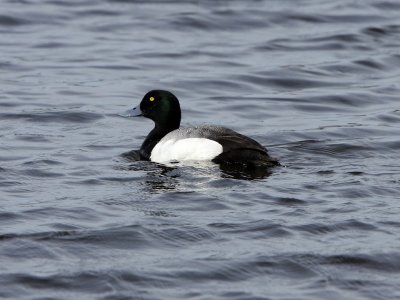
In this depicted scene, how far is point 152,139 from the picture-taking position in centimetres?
1303

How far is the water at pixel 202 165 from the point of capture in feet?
28.0

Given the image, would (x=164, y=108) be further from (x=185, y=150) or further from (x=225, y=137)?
(x=225, y=137)

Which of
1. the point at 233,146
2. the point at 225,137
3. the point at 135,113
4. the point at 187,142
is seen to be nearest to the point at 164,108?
the point at 135,113

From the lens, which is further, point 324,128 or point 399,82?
point 399,82

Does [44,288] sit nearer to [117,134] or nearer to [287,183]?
[287,183]

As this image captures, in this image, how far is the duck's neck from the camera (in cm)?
1283

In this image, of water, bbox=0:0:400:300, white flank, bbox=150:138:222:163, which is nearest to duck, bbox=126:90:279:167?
white flank, bbox=150:138:222:163

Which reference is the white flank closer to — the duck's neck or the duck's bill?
the duck's neck

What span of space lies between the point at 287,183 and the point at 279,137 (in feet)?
8.57

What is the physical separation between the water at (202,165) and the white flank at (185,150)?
0.17 metres

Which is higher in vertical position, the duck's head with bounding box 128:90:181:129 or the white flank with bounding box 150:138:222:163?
the duck's head with bounding box 128:90:181:129

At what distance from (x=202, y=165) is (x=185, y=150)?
35 centimetres

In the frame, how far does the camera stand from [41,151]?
41.9 feet

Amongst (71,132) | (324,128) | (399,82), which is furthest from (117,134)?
(399,82)
